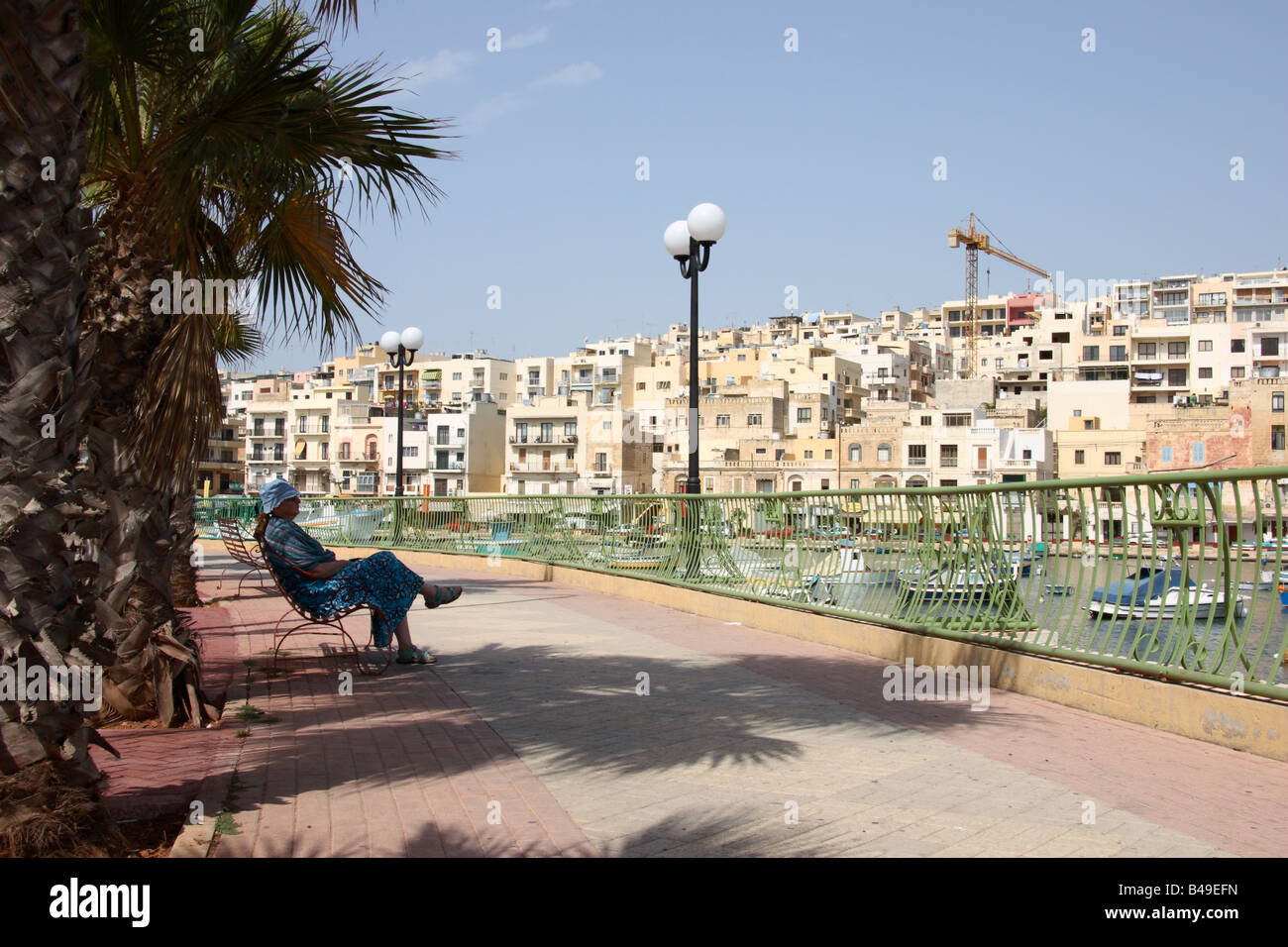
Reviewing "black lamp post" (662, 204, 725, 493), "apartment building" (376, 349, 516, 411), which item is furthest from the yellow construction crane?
"black lamp post" (662, 204, 725, 493)

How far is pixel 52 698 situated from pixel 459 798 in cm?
172

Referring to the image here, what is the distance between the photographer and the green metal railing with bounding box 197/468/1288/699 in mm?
5887

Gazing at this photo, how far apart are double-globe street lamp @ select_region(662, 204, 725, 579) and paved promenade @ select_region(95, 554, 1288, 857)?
489cm

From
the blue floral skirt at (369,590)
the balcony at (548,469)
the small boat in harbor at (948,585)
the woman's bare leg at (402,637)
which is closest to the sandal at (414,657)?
the woman's bare leg at (402,637)

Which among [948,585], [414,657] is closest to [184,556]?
[414,657]

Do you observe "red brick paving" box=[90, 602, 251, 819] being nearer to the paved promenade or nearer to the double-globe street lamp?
the paved promenade

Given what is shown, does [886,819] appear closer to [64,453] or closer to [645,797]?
[645,797]

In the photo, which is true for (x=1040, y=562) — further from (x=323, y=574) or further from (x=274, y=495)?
(x=274, y=495)

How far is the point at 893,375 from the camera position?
4865 inches

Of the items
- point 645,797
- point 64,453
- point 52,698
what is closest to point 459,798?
point 645,797

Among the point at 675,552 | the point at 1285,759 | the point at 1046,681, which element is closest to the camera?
the point at 1285,759

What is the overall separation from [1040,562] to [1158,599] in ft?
3.88

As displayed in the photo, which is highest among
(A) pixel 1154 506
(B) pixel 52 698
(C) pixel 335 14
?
(C) pixel 335 14

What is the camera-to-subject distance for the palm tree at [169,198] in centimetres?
623
